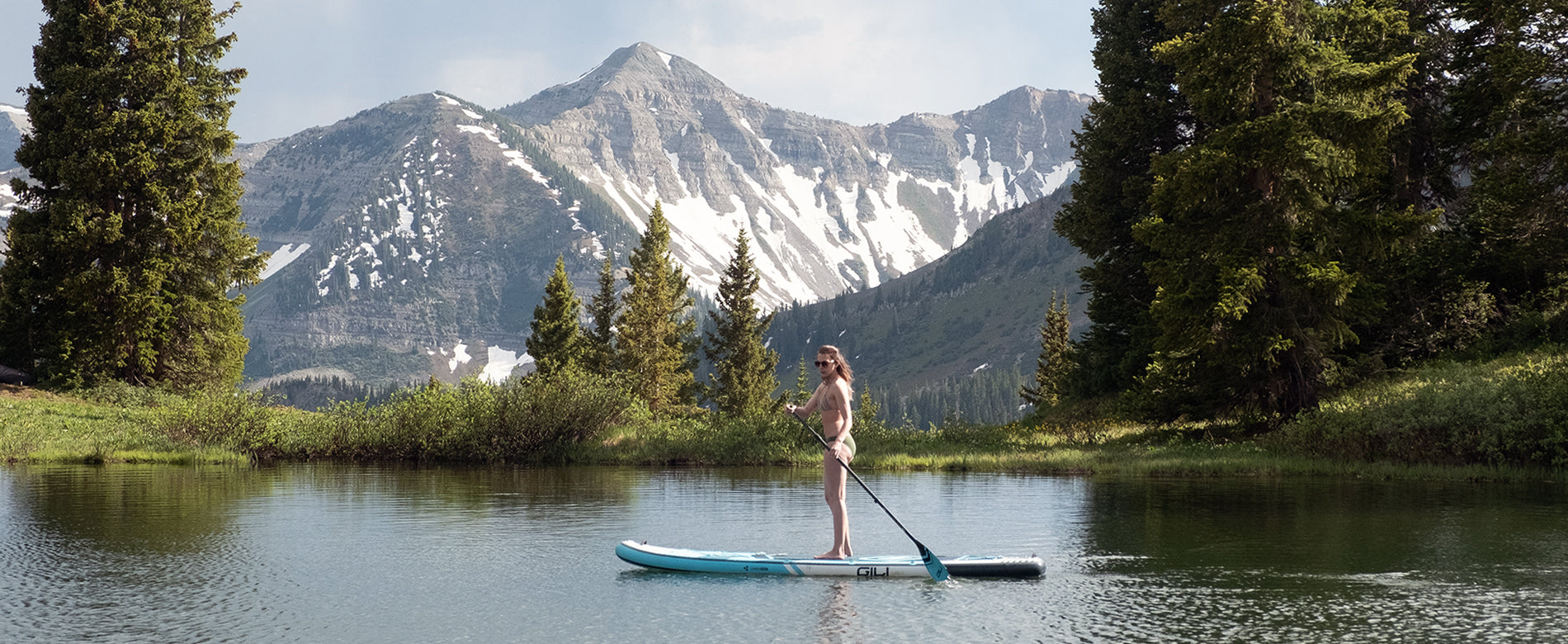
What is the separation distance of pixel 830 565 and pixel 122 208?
41.5m

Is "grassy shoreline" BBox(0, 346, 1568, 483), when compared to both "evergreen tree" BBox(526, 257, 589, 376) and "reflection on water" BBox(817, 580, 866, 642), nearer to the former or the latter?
"reflection on water" BBox(817, 580, 866, 642)

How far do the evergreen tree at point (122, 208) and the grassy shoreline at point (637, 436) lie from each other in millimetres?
2973

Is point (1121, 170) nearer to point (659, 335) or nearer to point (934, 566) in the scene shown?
point (659, 335)

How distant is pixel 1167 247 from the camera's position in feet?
115

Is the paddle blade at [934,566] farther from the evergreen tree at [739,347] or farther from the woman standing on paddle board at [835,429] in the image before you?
the evergreen tree at [739,347]

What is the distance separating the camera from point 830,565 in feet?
44.6

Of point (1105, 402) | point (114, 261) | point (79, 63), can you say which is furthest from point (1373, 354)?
point (79, 63)

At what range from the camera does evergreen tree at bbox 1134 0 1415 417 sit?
106 feet

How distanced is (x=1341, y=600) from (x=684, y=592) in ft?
21.9

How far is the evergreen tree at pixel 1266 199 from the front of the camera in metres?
32.2

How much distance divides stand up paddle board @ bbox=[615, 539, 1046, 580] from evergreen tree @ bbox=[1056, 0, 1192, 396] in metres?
30.8

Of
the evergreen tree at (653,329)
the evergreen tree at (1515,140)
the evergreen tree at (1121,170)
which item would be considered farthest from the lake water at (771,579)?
the evergreen tree at (653,329)

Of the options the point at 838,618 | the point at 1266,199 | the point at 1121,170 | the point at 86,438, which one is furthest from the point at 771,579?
the point at 1121,170

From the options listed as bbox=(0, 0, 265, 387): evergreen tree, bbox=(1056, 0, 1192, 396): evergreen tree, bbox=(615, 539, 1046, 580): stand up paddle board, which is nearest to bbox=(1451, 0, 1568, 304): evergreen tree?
bbox=(1056, 0, 1192, 396): evergreen tree
